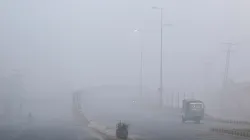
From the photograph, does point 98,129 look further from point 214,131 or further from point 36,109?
point 36,109

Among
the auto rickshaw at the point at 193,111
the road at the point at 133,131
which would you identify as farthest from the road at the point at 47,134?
the auto rickshaw at the point at 193,111

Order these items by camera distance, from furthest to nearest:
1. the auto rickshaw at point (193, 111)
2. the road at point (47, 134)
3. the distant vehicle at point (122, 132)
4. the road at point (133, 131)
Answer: the auto rickshaw at point (193, 111) < the road at point (133, 131) < the road at point (47, 134) < the distant vehicle at point (122, 132)

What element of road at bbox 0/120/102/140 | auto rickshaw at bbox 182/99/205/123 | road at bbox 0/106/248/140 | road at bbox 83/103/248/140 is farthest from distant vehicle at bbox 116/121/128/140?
auto rickshaw at bbox 182/99/205/123

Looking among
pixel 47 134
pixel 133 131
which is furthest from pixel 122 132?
pixel 133 131

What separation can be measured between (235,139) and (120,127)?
7.52 meters

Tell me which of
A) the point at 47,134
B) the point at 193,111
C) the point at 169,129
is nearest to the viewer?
the point at 47,134

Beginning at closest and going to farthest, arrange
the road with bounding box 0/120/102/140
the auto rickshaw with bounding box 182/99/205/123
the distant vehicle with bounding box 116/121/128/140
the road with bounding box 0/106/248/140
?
the distant vehicle with bounding box 116/121/128/140 < the road with bounding box 0/120/102/140 < the road with bounding box 0/106/248/140 < the auto rickshaw with bounding box 182/99/205/123

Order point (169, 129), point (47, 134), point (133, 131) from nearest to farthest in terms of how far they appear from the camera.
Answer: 1. point (47, 134)
2. point (133, 131)
3. point (169, 129)

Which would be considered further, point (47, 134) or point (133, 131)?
point (133, 131)

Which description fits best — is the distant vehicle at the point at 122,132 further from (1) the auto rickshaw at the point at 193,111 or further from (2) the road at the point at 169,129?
(1) the auto rickshaw at the point at 193,111

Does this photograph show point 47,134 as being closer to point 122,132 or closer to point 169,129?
point 122,132

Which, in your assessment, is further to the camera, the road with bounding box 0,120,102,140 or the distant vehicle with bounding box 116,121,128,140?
the road with bounding box 0,120,102,140

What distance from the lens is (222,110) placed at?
8044 centimetres

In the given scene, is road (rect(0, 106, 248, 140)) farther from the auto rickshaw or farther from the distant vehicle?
the auto rickshaw
